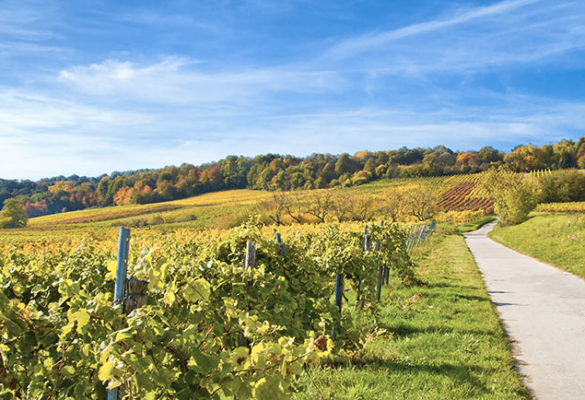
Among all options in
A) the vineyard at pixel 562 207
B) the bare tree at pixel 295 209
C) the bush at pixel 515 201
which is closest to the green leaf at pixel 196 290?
the bush at pixel 515 201

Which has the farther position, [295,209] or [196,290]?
[295,209]

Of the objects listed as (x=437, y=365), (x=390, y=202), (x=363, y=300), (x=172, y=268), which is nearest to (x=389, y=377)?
(x=437, y=365)

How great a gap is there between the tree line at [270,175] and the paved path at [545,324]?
78491 mm

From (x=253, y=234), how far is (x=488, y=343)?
3781mm

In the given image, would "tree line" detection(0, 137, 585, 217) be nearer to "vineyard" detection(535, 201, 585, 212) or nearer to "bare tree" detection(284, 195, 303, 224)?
"vineyard" detection(535, 201, 585, 212)

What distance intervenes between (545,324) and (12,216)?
64570 millimetres

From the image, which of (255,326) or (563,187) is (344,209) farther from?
(255,326)

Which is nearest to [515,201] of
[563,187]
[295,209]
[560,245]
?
[560,245]

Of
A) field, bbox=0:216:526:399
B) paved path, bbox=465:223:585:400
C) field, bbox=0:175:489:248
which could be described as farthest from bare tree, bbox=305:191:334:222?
field, bbox=0:216:526:399

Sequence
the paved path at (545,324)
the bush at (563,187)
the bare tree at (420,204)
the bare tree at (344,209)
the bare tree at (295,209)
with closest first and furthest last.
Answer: the paved path at (545,324)
the bare tree at (344,209)
the bare tree at (295,209)
the bare tree at (420,204)
the bush at (563,187)

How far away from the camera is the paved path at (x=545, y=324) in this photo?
4195mm

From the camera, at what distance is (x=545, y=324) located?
6.16m

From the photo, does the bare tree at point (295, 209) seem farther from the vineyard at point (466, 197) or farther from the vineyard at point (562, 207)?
the vineyard at point (562, 207)

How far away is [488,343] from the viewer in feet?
16.8
